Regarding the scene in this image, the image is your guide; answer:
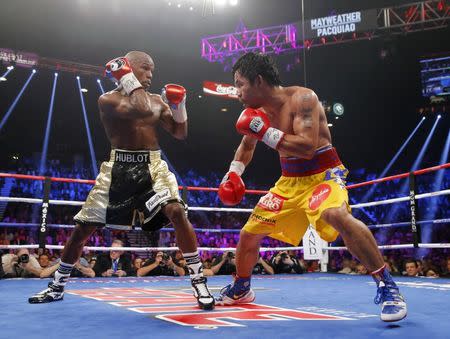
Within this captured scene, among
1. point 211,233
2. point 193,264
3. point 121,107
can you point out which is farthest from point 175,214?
point 211,233

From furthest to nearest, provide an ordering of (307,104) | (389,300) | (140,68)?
(140,68)
(307,104)
(389,300)

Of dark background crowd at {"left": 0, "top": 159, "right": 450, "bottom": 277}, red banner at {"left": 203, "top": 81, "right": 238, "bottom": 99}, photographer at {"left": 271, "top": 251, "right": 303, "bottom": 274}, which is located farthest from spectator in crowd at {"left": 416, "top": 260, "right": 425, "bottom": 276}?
red banner at {"left": 203, "top": 81, "right": 238, "bottom": 99}

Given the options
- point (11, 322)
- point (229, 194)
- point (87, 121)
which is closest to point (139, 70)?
point (229, 194)

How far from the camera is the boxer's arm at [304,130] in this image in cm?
172

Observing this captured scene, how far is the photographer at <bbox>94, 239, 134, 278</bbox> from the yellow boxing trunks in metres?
2.44

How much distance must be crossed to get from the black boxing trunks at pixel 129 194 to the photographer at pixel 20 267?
1.87m

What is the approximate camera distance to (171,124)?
228 cm

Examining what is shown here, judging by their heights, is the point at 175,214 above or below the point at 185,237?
above

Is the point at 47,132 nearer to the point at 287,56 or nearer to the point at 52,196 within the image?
the point at 52,196

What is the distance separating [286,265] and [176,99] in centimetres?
311

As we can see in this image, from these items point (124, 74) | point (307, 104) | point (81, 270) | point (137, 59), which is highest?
point (137, 59)

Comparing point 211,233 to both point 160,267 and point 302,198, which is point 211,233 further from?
point 302,198

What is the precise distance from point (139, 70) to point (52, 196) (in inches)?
315

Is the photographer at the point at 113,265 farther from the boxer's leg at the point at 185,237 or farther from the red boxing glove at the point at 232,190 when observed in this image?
the red boxing glove at the point at 232,190
